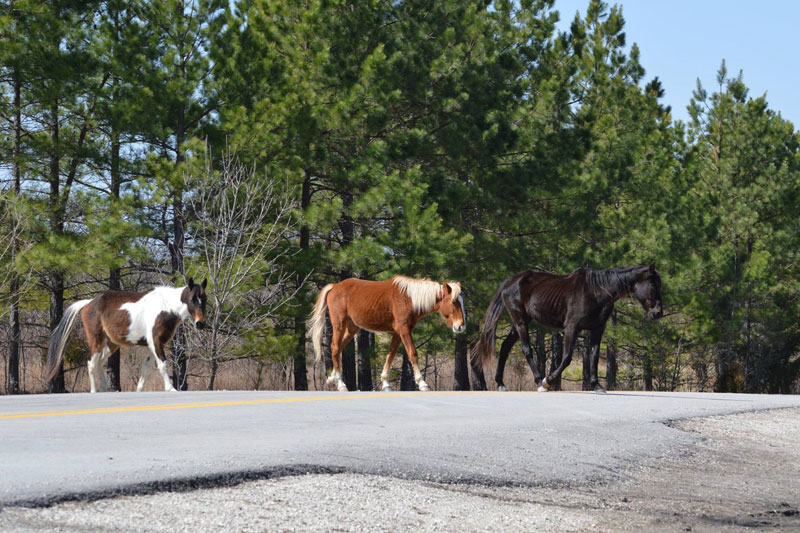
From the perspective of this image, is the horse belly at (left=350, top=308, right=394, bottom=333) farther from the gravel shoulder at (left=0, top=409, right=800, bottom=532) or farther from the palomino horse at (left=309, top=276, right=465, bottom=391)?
the gravel shoulder at (left=0, top=409, right=800, bottom=532)

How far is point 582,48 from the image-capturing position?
3488 centimetres

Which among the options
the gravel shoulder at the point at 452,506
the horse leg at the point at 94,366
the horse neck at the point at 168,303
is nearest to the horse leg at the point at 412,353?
the horse neck at the point at 168,303

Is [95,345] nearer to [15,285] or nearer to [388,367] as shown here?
[388,367]

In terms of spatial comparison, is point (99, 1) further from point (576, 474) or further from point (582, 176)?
point (576, 474)

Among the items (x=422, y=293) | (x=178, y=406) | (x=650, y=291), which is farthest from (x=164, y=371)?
(x=650, y=291)

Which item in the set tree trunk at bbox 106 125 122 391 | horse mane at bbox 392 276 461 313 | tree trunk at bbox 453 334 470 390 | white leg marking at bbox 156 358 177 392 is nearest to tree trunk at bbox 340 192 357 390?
tree trunk at bbox 453 334 470 390

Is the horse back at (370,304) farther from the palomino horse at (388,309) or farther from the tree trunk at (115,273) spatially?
the tree trunk at (115,273)

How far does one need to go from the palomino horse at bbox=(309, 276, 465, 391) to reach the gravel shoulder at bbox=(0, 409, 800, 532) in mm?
6749

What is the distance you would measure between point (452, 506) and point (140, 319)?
964cm

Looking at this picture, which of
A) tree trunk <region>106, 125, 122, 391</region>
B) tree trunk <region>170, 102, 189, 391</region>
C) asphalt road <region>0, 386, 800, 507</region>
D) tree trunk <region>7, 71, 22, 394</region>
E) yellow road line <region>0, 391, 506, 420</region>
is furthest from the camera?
tree trunk <region>106, 125, 122, 391</region>

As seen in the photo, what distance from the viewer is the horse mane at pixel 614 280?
16375 millimetres

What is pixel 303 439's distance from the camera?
8.84 meters

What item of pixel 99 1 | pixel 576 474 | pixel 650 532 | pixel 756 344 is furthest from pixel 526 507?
pixel 756 344

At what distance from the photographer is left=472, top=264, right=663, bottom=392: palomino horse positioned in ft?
53.6
